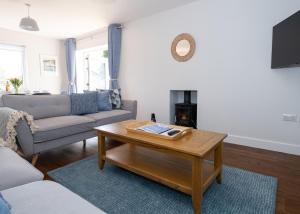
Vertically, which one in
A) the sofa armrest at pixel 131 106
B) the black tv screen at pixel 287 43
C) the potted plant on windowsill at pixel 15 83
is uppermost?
the black tv screen at pixel 287 43

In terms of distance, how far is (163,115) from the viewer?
374 cm

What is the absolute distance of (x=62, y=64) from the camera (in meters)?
5.86

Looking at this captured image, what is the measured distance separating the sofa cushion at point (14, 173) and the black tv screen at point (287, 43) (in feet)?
8.43

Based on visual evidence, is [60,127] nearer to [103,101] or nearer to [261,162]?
[103,101]

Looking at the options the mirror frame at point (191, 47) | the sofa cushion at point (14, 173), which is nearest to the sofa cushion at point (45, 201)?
the sofa cushion at point (14, 173)

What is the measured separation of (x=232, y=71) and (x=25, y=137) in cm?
286

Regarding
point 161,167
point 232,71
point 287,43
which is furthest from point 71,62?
point 287,43

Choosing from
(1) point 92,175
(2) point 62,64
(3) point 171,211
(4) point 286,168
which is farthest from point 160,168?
(2) point 62,64

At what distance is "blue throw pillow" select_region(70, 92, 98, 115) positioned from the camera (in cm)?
298

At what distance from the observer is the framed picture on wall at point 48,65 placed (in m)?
5.38

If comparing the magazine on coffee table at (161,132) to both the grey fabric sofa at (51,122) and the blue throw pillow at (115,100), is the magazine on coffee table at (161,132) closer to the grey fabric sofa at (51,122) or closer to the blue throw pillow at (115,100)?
the grey fabric sofa at (51,122)

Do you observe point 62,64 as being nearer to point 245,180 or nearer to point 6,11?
point 6,11

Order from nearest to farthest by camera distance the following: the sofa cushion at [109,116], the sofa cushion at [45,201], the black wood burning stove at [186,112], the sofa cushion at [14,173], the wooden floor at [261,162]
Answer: the sofa cushion at [45,201] → the sofa cushion at [14,173] → the wooden floor at [261,162] → the sofa cushion at [109,116] → the black wood burning stove at [186,112]

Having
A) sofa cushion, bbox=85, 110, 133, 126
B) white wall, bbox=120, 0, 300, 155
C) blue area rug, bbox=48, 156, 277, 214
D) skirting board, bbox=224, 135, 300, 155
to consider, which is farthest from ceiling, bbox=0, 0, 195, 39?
blue area rug, bbox=48, 156, 277, 214
